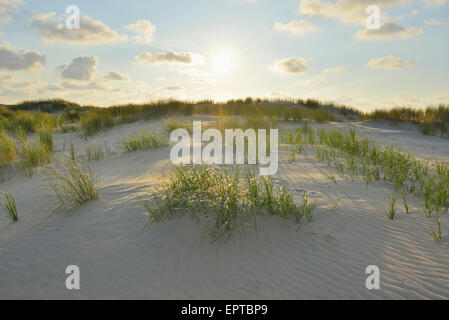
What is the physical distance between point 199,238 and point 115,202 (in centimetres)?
151

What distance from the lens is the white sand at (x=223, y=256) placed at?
6.97 feet

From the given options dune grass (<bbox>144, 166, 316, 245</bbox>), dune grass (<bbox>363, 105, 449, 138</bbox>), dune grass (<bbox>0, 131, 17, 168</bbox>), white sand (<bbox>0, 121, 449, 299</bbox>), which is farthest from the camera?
dune grass (<bbox>363, 105, 449, 138</bbox>)

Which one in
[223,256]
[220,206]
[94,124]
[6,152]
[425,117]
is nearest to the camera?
[223,256]

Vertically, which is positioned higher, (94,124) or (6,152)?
(94,124)

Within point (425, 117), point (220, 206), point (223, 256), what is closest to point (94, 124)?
point (220, 206)

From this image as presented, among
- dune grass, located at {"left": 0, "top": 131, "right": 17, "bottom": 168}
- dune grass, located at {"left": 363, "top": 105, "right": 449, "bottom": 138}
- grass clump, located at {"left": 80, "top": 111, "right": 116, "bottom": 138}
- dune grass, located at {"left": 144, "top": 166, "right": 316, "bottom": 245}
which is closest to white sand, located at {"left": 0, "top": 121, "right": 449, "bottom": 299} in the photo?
dune grass, located at {"left": 144, "top": 166, "right": 316, "bottom": 245}

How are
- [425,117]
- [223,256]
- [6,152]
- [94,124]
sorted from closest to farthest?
[223,256] → [6,152] → [94,124] → [425,117]

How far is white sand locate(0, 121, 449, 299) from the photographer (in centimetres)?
212

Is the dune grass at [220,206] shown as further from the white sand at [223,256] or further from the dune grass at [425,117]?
the dune grass at [425,117]

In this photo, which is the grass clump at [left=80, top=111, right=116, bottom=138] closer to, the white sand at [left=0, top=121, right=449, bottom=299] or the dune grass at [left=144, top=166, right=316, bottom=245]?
the white sand at [left=0, top=121, right=449, bottom=299]

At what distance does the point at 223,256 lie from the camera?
2441mm

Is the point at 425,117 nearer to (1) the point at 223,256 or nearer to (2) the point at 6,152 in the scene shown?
(1) the point at 223,256

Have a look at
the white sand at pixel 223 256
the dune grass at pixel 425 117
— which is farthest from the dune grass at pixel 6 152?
the dune grass at pixel 425 117
